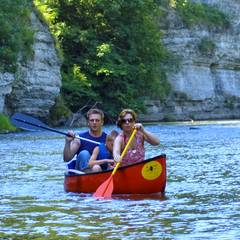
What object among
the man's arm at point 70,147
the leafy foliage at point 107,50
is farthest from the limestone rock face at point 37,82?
the man's arm at point 70,147

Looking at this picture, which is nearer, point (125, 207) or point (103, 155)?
point (125, 207)

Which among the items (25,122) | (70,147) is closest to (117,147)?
(70,147)

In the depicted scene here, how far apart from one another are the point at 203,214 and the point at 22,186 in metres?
4.82

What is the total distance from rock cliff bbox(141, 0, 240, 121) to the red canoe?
44.5 meters

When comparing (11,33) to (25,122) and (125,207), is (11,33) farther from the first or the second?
(125,207)

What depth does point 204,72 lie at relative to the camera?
2512 inches

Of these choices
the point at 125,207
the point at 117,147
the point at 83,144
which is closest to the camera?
the point at 125,207

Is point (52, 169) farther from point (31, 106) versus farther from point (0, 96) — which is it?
point (31, 106)

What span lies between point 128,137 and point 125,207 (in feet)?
5.74

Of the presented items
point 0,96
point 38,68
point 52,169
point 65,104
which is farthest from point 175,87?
point 52,169

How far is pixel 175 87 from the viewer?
201ft

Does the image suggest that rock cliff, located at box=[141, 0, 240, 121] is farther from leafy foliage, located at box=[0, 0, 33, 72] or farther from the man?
the man

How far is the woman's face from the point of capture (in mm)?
12438

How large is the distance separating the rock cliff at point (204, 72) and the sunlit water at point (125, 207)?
134 feet
